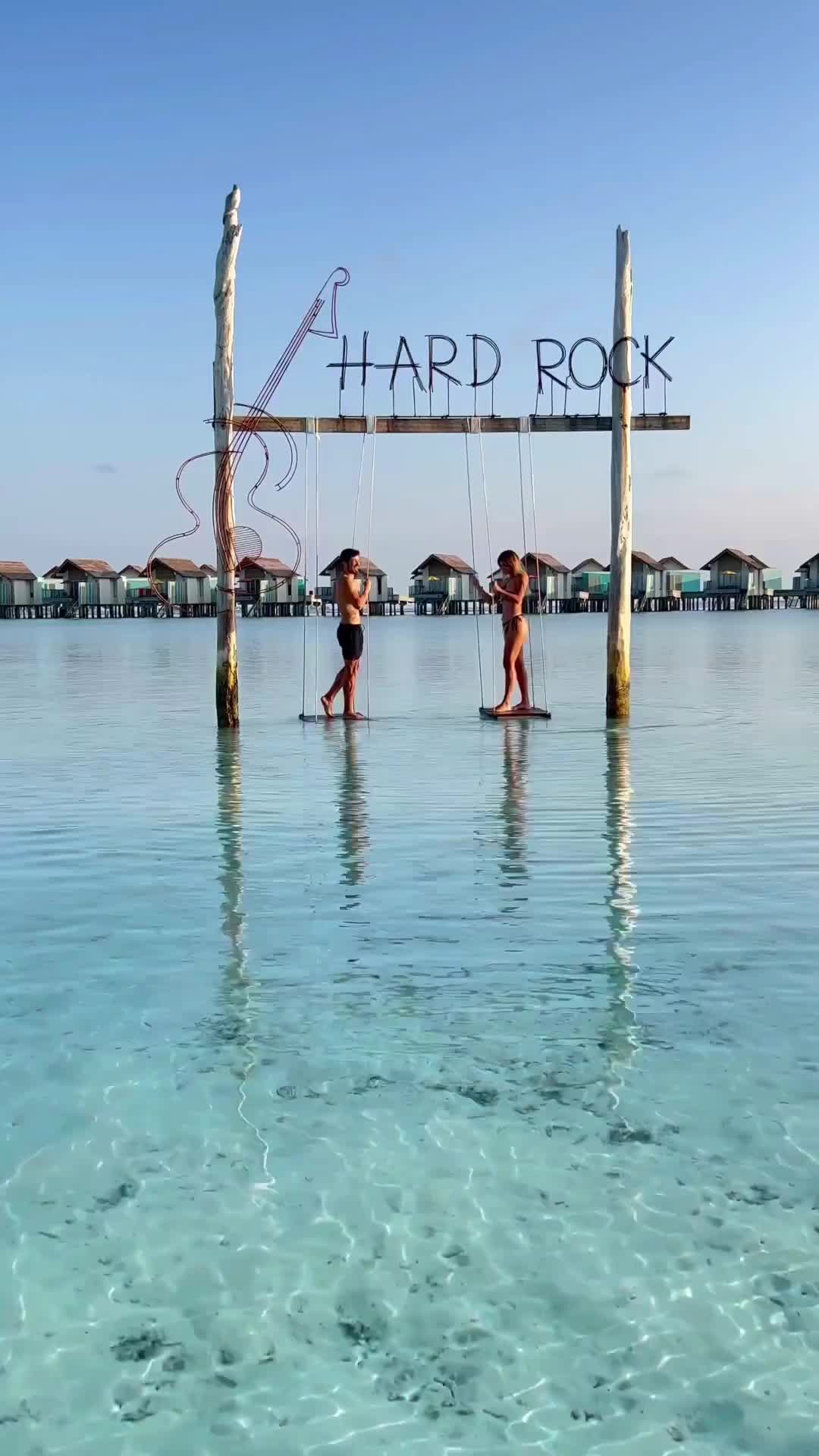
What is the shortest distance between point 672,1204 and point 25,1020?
265cm

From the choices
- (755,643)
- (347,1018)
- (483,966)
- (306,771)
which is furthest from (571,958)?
(755,643)

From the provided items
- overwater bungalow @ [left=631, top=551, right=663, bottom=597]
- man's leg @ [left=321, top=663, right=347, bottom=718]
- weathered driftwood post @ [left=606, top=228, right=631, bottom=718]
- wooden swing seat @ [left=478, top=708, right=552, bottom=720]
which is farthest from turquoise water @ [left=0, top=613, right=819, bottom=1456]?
overwater bungalow @ [left=631, top=551, right=663, bottom=597]

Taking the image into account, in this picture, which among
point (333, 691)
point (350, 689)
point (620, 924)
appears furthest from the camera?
point (350, 689)

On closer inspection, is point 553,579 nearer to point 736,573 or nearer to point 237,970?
point 736,573

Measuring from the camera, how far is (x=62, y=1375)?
312 centimetres

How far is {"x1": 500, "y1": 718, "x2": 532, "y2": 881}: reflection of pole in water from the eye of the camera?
8227 mm

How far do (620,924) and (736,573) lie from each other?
10676 cm

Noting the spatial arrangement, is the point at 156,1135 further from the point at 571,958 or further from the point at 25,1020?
the point at 571,958

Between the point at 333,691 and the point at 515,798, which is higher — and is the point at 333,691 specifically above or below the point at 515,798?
above

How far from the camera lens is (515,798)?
10758 mm

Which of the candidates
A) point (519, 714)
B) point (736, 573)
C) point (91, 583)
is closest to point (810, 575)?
point (736, 573)

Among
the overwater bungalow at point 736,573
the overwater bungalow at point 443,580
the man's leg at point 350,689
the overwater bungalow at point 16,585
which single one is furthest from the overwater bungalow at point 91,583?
the man's leg at point 350,689

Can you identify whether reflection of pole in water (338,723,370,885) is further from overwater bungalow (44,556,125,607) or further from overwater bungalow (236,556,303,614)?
overwater bungalow (44,556,125,607)

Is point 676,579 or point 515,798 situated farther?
point 676,579
